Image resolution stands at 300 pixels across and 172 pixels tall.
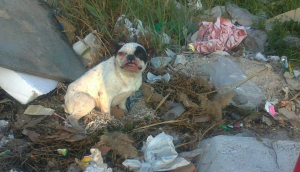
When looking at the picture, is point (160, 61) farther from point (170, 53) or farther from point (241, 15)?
point (241, 15)

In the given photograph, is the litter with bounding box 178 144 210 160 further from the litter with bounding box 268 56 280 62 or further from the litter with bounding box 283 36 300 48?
the litter with bounding box 283 36 300 48

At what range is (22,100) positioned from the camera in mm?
3105

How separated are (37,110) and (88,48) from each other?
1.03 metres

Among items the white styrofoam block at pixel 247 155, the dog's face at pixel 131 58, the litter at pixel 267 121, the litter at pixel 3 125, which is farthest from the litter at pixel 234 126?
the litter at pixel 3 125

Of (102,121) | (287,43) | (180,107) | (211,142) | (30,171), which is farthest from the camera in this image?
(287,43)

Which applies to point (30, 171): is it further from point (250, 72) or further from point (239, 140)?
point (250, 72)

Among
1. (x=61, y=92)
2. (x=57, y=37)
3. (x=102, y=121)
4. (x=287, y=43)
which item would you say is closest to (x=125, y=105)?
(x=102, y=121)

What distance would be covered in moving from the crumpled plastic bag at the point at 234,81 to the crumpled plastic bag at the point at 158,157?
1.05 meters

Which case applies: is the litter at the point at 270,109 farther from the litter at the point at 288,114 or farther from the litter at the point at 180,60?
the litter at the point at 180,60

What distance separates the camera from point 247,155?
7.75 ft

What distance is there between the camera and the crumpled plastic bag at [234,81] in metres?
3.32

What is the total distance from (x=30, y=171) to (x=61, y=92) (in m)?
1.12

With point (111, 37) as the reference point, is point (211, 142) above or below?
below

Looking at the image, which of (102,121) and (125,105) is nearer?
(102,121)
